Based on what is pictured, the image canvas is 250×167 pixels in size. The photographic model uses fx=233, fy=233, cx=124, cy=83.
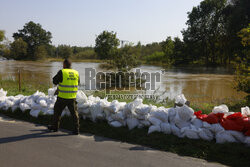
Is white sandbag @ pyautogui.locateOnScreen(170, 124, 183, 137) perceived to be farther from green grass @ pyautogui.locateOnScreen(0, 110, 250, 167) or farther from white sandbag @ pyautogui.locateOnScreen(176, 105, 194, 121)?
white sandbag @ pyautogui.locateOnScreen(176, 105, 194, 121)

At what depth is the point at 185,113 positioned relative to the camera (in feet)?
14.7

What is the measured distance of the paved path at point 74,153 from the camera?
3.49 meters

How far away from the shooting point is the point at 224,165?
3.47 metres

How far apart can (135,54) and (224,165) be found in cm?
1244

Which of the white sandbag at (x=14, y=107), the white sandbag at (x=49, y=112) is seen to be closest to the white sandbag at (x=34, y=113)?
the white sandbag at (x=49, y=112)

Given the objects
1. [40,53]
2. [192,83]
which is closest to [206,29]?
[192,83]

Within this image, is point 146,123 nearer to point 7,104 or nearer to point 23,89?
point 7,104

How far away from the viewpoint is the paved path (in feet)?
11.5

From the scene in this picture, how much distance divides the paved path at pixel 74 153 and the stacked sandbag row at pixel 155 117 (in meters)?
0.66

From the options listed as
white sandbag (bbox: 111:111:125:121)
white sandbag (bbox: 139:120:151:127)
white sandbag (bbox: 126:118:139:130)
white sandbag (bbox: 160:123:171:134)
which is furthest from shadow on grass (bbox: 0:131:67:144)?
white sandbag (bbox: 160:123:171:134)

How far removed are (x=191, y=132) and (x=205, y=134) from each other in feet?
0.80

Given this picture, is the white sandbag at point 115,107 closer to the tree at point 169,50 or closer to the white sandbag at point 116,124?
the white sandbag at point 116,124

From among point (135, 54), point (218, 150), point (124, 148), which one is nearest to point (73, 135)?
point (124, 148)

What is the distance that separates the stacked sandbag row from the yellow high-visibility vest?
658 millimetres
